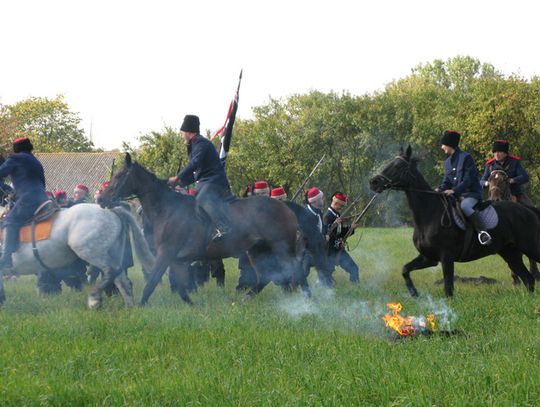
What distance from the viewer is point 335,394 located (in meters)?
5.97

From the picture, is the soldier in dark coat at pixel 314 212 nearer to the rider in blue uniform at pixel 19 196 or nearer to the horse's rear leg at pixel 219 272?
the horse's rear leg at pixel 219 272

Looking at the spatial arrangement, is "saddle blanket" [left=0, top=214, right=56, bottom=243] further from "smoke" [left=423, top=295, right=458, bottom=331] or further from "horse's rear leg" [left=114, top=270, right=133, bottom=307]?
"smoke" [left=423, top=295, right=458, bottom=331]

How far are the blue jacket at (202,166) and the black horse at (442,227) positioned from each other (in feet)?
8.06

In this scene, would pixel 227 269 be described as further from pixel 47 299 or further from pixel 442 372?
pixel 442 372

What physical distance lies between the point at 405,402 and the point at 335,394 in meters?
0.57

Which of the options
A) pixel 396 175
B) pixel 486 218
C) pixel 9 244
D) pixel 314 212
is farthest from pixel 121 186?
pixel 486 218

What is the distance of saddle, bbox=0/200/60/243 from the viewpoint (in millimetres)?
11656

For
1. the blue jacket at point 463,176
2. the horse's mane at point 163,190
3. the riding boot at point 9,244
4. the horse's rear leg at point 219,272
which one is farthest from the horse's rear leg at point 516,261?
the riding boot at point 9,244

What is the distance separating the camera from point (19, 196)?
11.8 metres

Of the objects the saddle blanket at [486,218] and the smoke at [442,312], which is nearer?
the smoke at [442,312]

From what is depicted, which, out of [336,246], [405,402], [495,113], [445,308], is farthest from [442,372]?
[495,113]

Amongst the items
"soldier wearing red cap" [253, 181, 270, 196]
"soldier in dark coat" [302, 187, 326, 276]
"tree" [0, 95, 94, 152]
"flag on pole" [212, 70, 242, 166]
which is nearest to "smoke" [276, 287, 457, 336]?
"soldier in dark coat" [302, 187, 326, 276]

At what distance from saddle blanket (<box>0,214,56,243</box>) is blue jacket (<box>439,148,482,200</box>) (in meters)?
6.44

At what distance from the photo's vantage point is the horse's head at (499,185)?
593 inches
